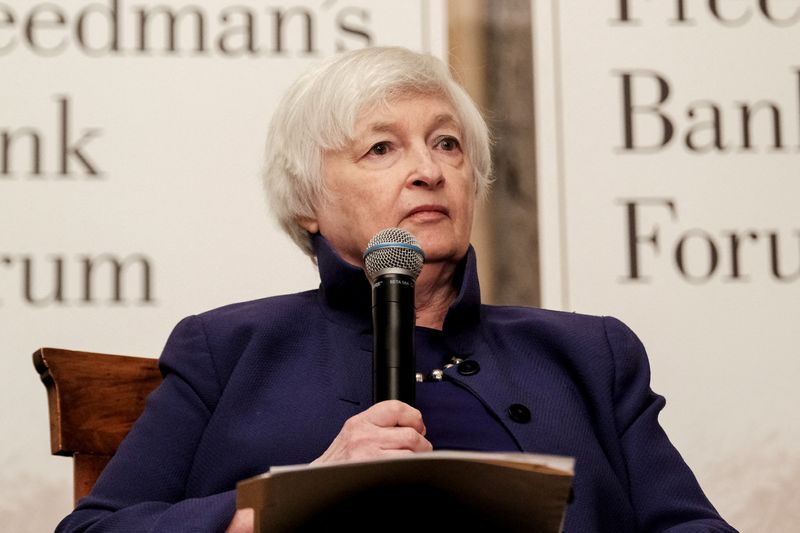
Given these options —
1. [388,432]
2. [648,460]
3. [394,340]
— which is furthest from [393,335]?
[648,460]

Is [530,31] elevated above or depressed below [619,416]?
above

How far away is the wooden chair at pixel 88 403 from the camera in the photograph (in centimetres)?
197

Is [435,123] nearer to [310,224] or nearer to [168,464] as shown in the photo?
[310,224]

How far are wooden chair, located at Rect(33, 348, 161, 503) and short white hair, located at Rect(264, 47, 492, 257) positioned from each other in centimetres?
41

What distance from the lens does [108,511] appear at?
1.75 meters

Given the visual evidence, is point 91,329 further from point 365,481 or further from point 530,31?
point 365,481

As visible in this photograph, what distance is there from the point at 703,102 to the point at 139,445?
5.48 feet

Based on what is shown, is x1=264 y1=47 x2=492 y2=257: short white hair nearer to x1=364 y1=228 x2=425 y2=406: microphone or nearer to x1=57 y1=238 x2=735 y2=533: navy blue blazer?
x1=57 y1=238 x2=735 y2=533: navy blue blazer

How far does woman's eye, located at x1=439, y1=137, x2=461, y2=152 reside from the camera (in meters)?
2.12

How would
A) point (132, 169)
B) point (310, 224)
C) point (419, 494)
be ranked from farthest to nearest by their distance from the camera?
point (132, 169) → point (310, 224) → point (419, 494)

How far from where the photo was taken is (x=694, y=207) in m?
2.82

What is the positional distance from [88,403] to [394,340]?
2.48 ft

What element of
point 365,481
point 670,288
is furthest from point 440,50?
point 365,481

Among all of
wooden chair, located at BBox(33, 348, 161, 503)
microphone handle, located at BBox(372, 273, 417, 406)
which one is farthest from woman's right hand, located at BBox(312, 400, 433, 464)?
wooden chair, located at BBox(33, 348, 161, 503)
